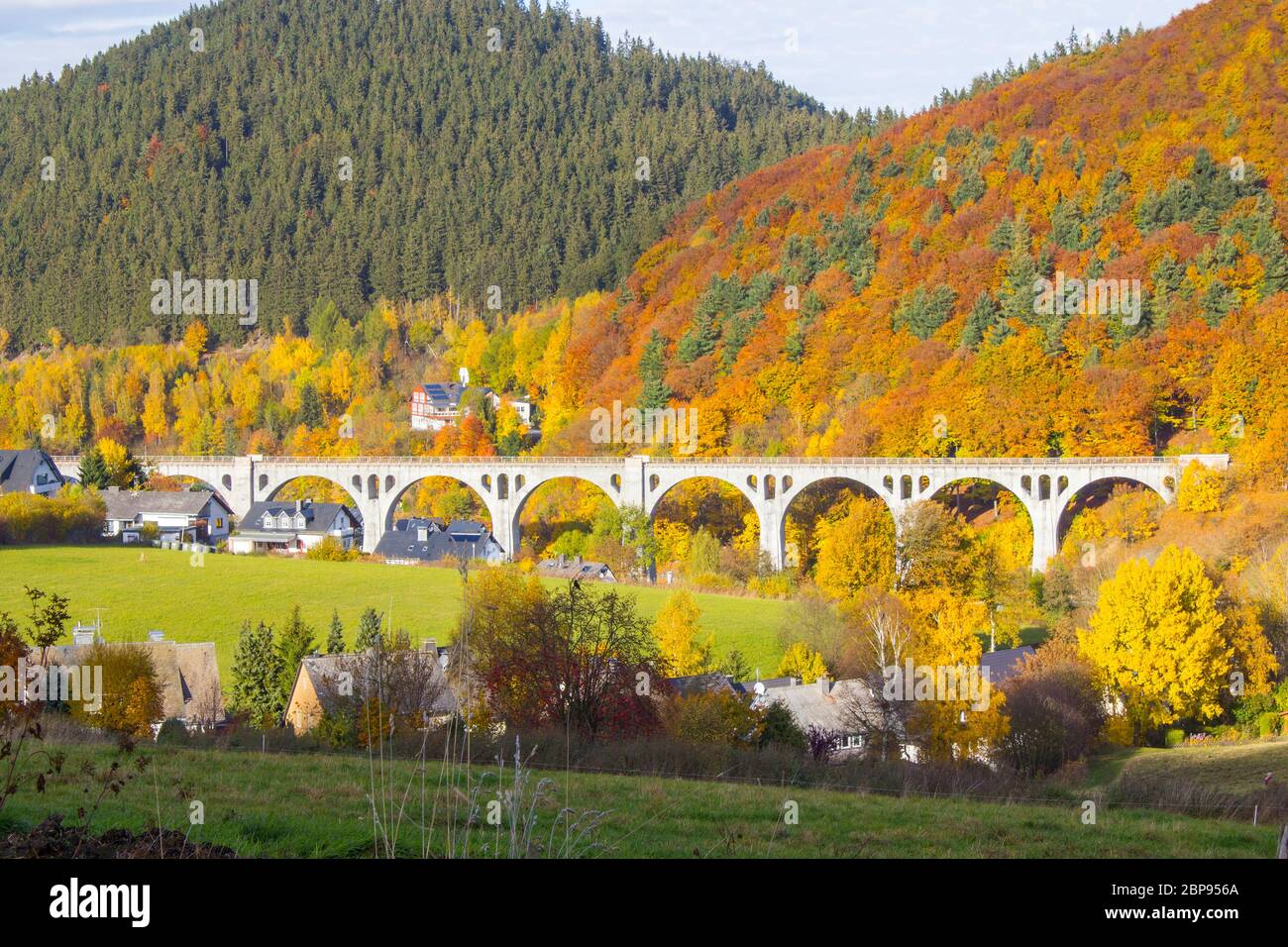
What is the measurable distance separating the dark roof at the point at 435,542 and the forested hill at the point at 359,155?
5547 centimetres

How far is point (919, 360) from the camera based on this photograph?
7512 centimetres

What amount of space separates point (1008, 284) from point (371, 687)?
6428 cm

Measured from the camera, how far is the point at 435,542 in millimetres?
67688

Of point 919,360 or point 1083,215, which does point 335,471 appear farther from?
point 1083,215

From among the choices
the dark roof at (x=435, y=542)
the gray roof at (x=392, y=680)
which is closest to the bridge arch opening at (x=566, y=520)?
the dark roof at (x=435, y=542)

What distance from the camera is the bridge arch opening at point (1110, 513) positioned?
54812 mm

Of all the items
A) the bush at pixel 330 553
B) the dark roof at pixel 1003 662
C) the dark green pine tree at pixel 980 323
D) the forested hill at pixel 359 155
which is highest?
the forested hill at pixel 359 155

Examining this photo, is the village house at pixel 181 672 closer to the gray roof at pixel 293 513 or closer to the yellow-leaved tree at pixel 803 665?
the yellow-leaved tree at pixel 803 665

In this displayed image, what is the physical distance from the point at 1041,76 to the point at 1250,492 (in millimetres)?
72211

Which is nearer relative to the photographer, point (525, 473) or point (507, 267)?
point (525, 473)

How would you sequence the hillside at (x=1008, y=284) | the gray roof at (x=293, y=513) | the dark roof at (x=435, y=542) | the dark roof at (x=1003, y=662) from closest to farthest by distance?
the dark roof at (x=1003, y=662)
the hillside at (x=1008, y=284)
the dark roof at (x=435, y=542)
the gray roof at (x=293, y=513)

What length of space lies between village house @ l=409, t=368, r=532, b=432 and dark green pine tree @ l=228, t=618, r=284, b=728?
65980mm

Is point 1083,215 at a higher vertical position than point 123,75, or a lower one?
lower
